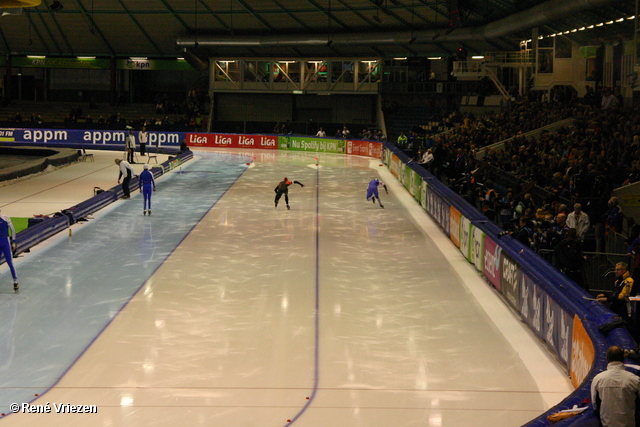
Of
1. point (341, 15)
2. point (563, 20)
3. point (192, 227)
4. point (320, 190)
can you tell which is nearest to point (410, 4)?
point (341, 15)

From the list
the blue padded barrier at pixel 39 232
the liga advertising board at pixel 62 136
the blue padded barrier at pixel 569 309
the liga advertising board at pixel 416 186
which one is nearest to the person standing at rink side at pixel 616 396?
the blue padded barrier at pixel 569 309

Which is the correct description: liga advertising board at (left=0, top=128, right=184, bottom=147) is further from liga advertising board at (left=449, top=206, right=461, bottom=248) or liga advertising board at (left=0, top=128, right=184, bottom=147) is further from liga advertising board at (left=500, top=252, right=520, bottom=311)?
liga advertising board at (left=500, top=252, right=520, bottom=311)

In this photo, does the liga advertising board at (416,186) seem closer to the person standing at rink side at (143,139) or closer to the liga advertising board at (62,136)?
the person standing at rink side at (143,139)

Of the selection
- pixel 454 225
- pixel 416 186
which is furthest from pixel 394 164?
pixel 454 225

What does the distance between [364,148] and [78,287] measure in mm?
31906

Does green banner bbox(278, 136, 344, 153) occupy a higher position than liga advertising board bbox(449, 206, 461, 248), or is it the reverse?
green banner bbox(278, 136, 344, 153)

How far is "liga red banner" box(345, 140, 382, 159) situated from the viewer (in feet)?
143

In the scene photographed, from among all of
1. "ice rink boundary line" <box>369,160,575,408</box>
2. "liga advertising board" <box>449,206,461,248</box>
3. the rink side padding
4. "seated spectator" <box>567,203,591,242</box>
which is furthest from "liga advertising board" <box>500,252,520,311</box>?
"liga advertising board" <box>449,206,461,248</box>

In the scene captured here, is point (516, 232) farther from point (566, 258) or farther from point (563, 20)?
point (563, 20)

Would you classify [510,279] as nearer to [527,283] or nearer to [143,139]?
[527,283]

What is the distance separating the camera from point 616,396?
641 cm

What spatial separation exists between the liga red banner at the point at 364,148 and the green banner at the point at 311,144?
0.61 meters

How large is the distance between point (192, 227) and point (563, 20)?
66.8 feet

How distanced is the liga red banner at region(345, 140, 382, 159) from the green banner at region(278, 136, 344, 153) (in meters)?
0.61
